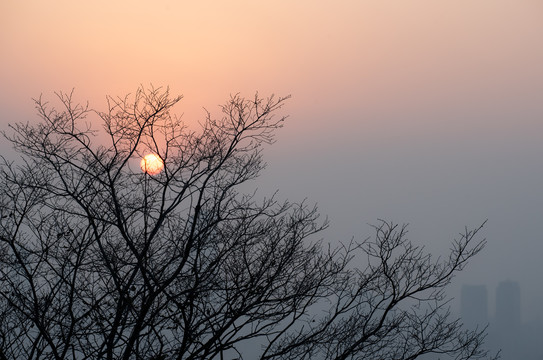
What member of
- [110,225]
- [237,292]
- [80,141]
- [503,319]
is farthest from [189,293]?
[503,319]

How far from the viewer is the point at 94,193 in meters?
10.8

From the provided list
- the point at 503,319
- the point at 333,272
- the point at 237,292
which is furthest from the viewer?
the point at 503,319

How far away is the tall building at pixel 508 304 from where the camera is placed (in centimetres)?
15516

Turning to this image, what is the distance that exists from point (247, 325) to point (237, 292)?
0.56m

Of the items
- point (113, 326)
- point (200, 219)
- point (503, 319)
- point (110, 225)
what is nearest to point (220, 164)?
point (200, 219)

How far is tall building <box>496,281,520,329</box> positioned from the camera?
155m

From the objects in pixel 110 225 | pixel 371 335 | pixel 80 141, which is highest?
pixel 80 141

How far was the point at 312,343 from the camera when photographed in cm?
1112

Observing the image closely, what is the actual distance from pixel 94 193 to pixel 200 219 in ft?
4.80

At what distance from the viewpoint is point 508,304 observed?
509ft

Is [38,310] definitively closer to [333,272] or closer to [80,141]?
[80,141]

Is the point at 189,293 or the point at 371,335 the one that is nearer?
the point at 189,293

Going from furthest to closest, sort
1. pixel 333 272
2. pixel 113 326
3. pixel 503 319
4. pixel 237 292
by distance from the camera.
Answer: pixel 503 319
pixel 333 272
pixel 237 292
pixel 113 326

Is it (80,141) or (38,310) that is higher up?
(80,141)
